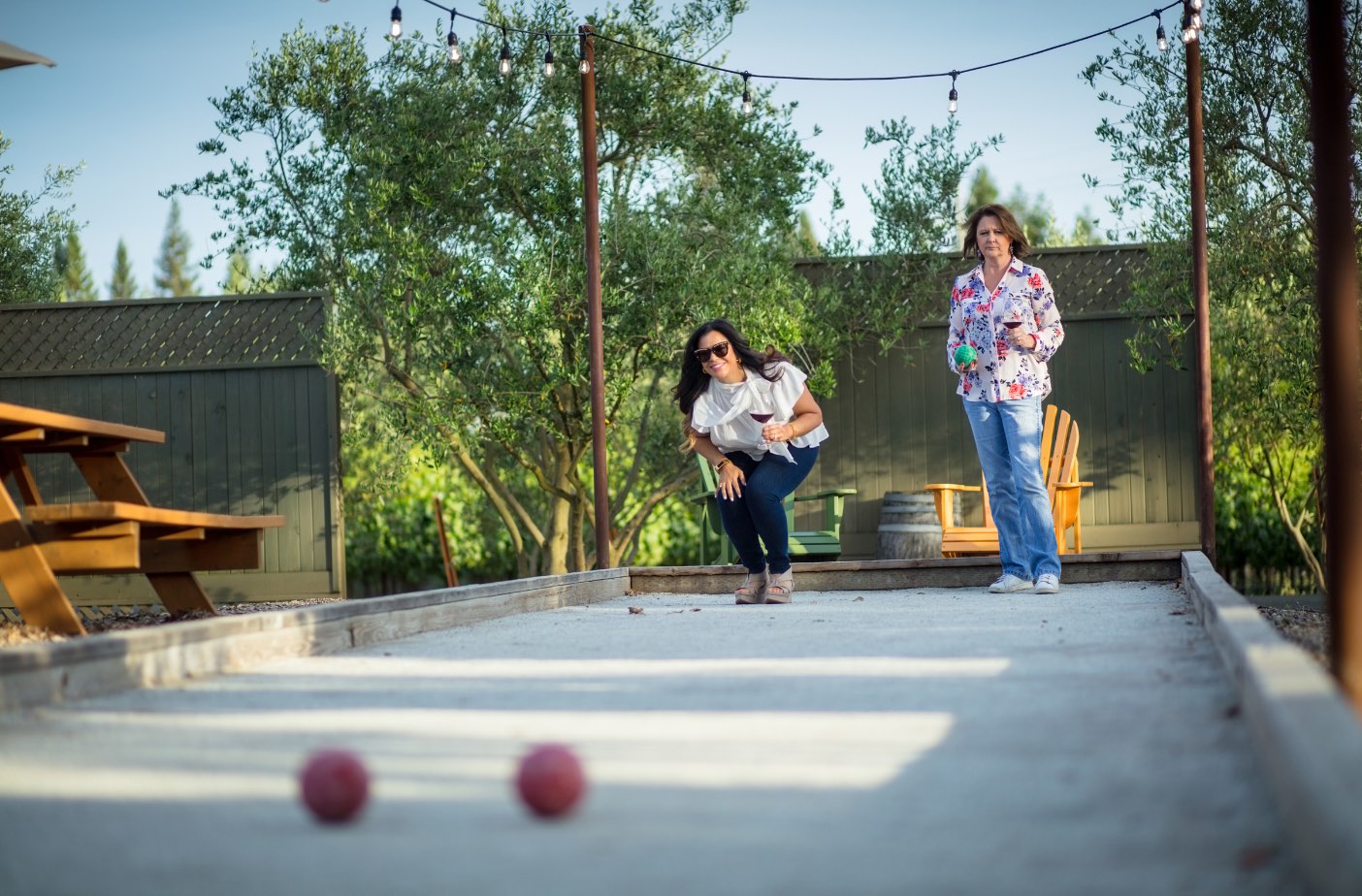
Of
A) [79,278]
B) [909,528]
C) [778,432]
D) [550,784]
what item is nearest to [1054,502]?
[909,528]

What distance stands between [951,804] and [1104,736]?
48 cm

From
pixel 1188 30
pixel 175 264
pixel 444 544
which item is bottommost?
pixel 444 544

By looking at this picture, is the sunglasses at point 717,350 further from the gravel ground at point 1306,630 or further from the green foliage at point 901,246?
the green foliage at point 901,246

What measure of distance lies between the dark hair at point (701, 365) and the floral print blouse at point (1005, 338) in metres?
0.70

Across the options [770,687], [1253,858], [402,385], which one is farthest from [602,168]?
[1253,858]

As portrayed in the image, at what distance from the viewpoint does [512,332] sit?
7.85 metres

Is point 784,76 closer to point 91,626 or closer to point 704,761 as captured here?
point 91,626

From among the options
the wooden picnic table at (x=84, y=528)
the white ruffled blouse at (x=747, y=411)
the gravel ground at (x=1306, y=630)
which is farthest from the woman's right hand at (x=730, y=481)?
the gravel ground at (x=1306, y=630)

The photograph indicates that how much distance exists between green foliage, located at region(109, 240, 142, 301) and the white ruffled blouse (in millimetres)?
33611

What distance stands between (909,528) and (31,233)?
643 centimetres

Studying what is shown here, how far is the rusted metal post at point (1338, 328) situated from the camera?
204 centimetres

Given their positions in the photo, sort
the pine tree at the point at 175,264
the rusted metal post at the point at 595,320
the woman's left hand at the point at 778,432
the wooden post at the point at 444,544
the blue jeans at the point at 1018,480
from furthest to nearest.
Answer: the pine tree at the point at 175,264 < the wooden post at the point at 444,544 < the rusted metal post at the point at 595,320 < the blue jeans at the point at 1018,480 < the woman's left hand at the point at 778,432

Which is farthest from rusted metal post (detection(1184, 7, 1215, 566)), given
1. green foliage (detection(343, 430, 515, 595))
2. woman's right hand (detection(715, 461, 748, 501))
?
green foliage (detection(343, 430, 515, 595))

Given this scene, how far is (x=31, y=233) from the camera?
9312mm
